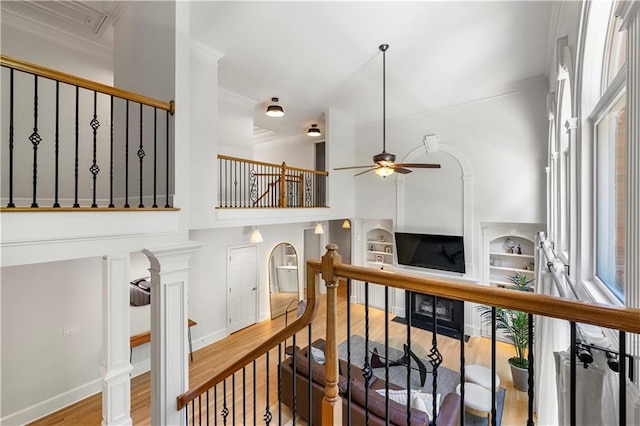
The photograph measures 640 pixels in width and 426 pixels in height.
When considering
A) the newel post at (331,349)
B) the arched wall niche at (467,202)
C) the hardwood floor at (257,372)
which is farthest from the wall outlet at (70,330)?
the arched wall niche at (467,202)

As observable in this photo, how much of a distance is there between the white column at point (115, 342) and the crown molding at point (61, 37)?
3076 mm

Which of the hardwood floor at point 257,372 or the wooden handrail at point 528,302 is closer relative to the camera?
the wooden handrail at point 528,302

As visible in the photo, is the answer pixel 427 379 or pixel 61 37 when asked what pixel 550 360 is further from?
pixel 61 37

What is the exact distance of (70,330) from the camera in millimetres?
3756

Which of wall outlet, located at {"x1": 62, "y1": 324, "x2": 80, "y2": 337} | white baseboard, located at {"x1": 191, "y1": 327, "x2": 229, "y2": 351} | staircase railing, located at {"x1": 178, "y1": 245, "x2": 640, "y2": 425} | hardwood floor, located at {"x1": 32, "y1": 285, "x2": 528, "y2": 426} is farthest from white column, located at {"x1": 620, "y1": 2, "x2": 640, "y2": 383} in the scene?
white baseboard, located at {"x1": 191, "y1": 327, "x2": 229, "y2": 351}

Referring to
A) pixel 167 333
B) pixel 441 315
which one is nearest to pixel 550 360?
pixel 167 333

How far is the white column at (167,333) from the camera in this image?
2.35 meters

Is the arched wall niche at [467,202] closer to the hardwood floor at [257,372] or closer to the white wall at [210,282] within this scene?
the hardwood floor at [257,372]

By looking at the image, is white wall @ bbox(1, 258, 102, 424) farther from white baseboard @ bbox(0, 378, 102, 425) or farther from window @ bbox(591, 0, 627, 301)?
window @ bbox(591, 0, 627, 301)

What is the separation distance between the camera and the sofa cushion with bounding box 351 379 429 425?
7.77 ft

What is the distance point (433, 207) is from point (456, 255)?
43.1 inches

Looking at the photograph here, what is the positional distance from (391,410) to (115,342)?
309cm

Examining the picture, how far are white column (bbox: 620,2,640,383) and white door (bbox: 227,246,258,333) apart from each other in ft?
18.5

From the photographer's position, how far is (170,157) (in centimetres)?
262
